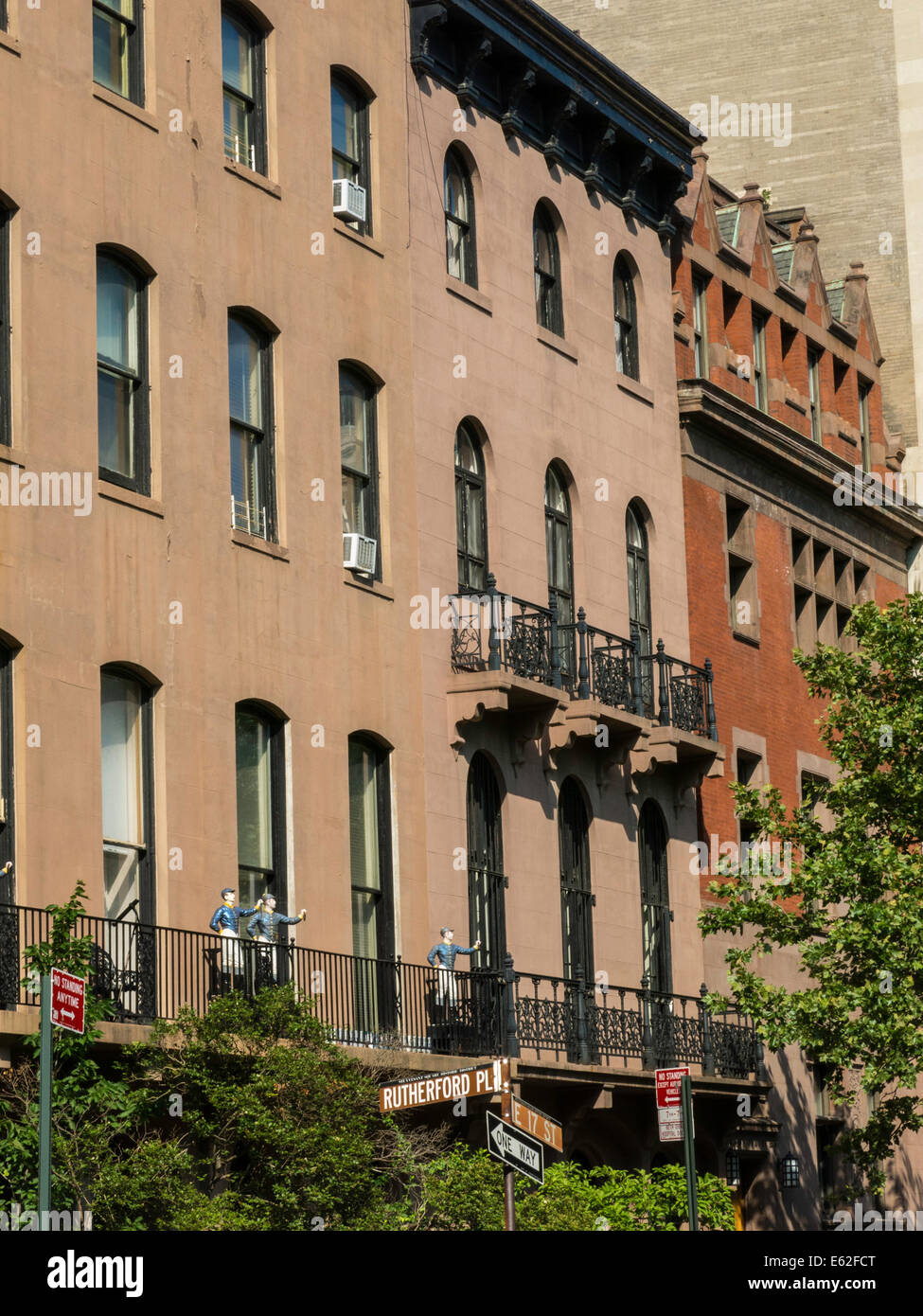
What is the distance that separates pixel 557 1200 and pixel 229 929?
15.6 ft

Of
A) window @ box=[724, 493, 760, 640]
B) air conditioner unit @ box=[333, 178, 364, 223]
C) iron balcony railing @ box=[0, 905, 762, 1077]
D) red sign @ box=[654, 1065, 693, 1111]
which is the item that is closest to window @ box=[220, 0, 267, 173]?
air conditioner unit @ box=[333, 178, 364, 223]

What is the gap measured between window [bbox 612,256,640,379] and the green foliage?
14942 millimetres

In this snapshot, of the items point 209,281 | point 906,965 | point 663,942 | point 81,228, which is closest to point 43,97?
point 81,228

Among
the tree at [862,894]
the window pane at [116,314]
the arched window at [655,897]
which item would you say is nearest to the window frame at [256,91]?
the window pane at [116,314]

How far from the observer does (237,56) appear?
2781 centimetres

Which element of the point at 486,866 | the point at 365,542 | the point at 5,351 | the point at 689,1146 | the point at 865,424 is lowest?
the point at 689,1146

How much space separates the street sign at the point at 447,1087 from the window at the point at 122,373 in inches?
348

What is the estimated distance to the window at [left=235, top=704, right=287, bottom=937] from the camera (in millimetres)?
25875

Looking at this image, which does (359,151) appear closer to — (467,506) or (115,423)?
(467,506)

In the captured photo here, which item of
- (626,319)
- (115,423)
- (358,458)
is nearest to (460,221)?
(358,458)

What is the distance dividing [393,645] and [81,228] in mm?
7423

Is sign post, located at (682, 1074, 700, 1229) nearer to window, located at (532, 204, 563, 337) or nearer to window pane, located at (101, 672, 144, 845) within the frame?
window pane, located at (101, 672, 144, 845)
